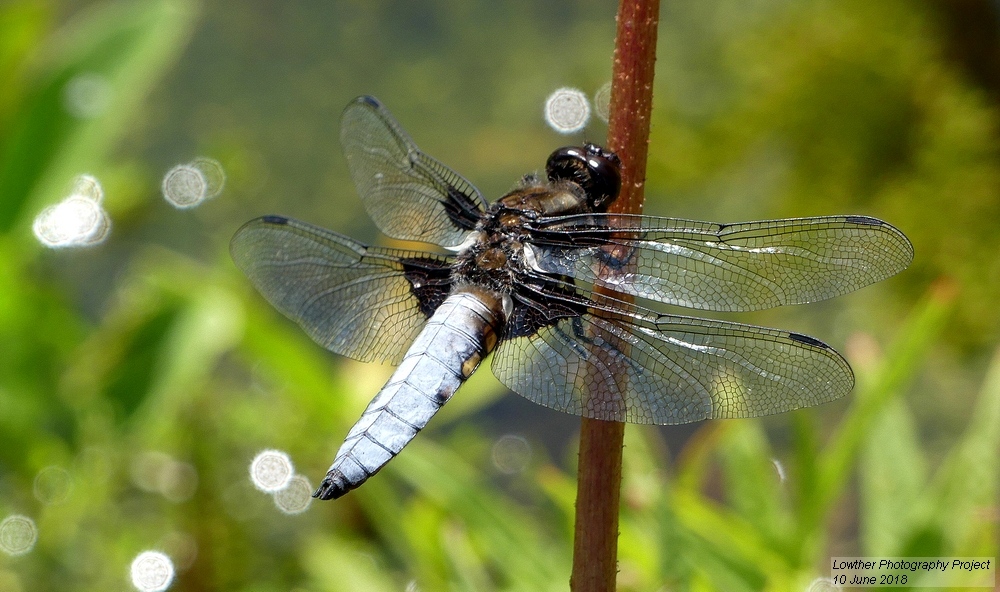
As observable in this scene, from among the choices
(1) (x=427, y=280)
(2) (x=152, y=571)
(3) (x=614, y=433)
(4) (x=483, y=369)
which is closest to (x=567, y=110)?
(4) (x=483, y=369)

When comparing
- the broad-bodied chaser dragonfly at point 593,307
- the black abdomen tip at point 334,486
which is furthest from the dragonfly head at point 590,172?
the black abdomen tip at point 334,486

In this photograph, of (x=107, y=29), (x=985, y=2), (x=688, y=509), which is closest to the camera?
(x=688, y=509)

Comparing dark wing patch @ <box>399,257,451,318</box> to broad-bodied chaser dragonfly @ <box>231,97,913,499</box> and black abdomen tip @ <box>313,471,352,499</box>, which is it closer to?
broad-bodied chaser dragonfly @ <box>231,97,913,499</box>

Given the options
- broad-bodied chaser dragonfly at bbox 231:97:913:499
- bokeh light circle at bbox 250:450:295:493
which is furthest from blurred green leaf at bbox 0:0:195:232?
broad-bodied chaser dragonfly at bbox 231:97:913:499

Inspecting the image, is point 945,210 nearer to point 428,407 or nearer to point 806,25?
point 806,25

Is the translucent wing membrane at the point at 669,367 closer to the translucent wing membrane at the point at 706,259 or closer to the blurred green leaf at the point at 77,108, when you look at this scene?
the translucent wing membrane at the point at 706,259

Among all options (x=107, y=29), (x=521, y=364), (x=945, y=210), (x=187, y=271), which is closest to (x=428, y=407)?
(x=521, y=364)
